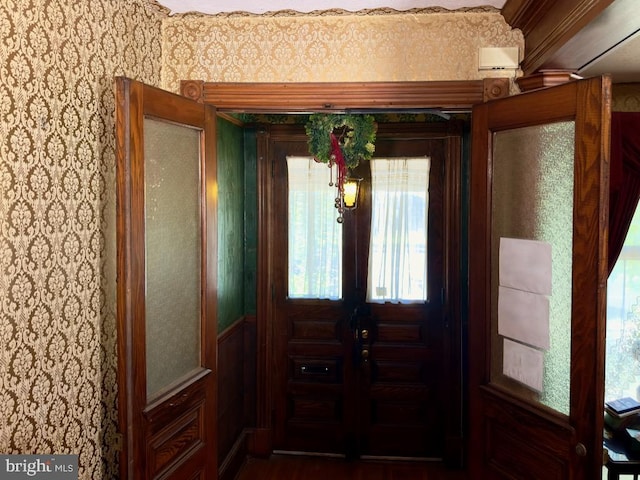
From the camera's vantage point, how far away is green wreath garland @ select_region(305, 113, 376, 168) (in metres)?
Result: 3.91

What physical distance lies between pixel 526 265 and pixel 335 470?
267 cm

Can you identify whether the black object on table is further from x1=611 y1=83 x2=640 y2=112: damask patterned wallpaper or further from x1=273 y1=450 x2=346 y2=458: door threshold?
x1=273 y1=450 x2=346 y2=458: door threshold

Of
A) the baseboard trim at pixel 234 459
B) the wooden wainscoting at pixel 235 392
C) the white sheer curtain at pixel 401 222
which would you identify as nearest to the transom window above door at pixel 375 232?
the white sheer curtain at pixel 401 222

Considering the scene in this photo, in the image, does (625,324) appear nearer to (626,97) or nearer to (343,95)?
(626,97)

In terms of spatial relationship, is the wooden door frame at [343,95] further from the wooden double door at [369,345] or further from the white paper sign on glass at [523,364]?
the wooden double door at [369,345]

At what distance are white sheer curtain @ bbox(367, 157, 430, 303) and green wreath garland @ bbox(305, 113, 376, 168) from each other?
0.47 meters

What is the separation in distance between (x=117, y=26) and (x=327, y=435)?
11.1ft

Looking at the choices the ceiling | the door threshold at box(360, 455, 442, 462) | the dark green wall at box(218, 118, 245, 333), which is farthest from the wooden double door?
the ceiling

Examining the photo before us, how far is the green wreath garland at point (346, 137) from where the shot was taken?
391 cm

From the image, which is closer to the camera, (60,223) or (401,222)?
(60,223)

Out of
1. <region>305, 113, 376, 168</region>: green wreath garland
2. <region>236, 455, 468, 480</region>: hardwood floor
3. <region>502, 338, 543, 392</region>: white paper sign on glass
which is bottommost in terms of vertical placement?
<region>236, 455, 468, 480</region>: hardwood floor

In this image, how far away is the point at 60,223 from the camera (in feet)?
6.81

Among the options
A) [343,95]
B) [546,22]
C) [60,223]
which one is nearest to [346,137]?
[343,95]

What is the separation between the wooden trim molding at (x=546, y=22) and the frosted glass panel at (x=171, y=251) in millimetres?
1524
